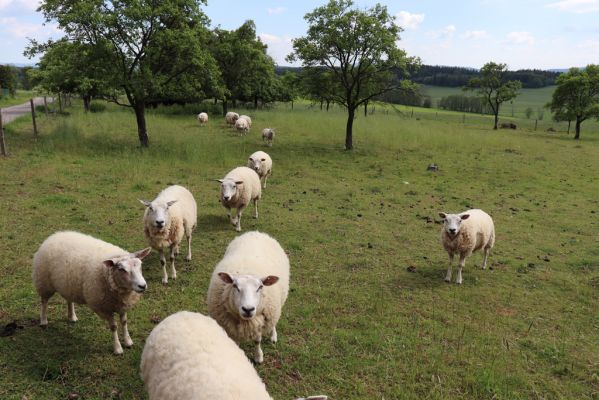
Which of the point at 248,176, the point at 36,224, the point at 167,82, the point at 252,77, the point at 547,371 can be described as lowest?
the point at 547,371

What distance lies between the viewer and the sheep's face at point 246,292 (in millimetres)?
4680

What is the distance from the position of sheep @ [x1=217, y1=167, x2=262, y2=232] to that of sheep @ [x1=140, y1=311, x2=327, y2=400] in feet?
21.0

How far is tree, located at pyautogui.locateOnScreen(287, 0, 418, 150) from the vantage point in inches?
903

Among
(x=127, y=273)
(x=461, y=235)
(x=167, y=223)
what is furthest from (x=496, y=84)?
(x=127, y=273)

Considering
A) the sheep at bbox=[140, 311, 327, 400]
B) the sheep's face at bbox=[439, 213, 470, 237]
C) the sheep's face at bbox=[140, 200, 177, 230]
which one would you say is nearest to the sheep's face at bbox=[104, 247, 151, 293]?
the sheep at bbox=[140, 311, 327, 400]

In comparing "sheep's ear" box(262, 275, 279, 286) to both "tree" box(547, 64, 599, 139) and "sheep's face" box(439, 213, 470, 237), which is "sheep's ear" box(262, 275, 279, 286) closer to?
"sheep's face" box(439, 213, 470, 237)

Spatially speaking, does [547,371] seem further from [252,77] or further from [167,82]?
[252,77]

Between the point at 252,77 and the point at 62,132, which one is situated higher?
the point at 252,77

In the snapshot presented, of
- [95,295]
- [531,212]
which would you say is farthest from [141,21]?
[531,212]

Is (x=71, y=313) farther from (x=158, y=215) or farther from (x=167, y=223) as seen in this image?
(x=167, y=223)

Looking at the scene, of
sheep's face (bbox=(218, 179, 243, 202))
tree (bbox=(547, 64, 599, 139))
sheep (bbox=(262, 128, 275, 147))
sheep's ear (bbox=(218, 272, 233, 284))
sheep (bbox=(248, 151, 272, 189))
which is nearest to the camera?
sheep's ear (bbox=(218, 272, 233, 284))

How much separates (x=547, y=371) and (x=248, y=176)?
867 cm

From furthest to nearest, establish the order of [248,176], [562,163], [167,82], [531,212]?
[562,163] → [167,82] → [531,212] → [248,176]

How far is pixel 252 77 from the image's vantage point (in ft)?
135
